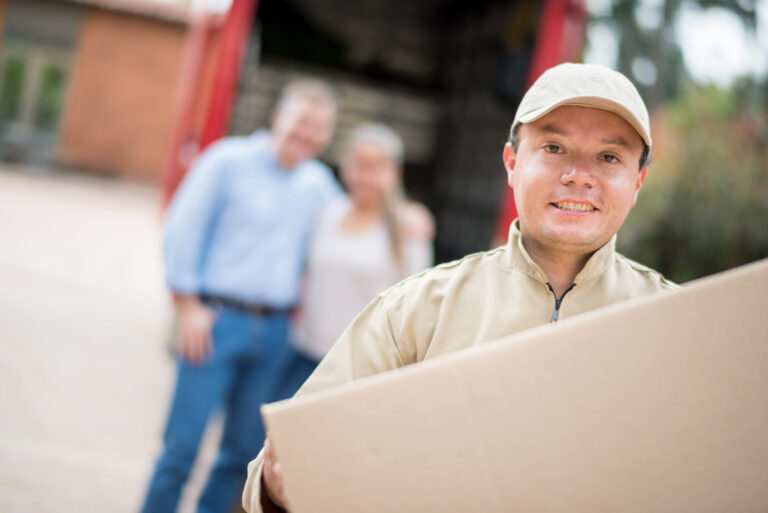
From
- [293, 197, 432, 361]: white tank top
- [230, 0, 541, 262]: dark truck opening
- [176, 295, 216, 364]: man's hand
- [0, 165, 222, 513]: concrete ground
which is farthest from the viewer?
[230, 0, 541, 262]: dark truck opening

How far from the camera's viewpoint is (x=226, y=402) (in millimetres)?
2934

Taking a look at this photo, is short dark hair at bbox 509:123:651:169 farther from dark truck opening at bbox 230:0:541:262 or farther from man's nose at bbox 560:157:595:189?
dark truck opening at bbox 230:0:541:262

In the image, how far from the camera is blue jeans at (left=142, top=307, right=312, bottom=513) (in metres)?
2.64

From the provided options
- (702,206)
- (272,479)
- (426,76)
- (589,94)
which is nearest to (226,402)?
(272,479)

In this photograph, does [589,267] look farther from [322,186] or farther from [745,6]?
[745,6]

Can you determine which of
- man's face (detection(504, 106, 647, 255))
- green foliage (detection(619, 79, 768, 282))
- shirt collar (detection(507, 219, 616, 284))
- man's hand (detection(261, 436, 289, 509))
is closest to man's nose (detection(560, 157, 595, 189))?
man's face (detection(504, 106, 647, 255))

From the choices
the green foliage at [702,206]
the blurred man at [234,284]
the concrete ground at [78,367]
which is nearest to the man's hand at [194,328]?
the blurred man at [234,284]

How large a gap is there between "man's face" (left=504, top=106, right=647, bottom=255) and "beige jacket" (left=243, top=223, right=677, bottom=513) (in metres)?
0.06

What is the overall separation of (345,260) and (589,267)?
175 cm

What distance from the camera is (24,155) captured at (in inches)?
720

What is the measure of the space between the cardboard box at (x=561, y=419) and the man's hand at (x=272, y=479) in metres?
0.17

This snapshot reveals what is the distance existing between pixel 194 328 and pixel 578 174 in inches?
69.7

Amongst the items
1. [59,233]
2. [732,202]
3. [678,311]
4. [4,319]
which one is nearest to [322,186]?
[678,311]

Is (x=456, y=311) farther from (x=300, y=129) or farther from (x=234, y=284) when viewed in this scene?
(x=300, y=129)
